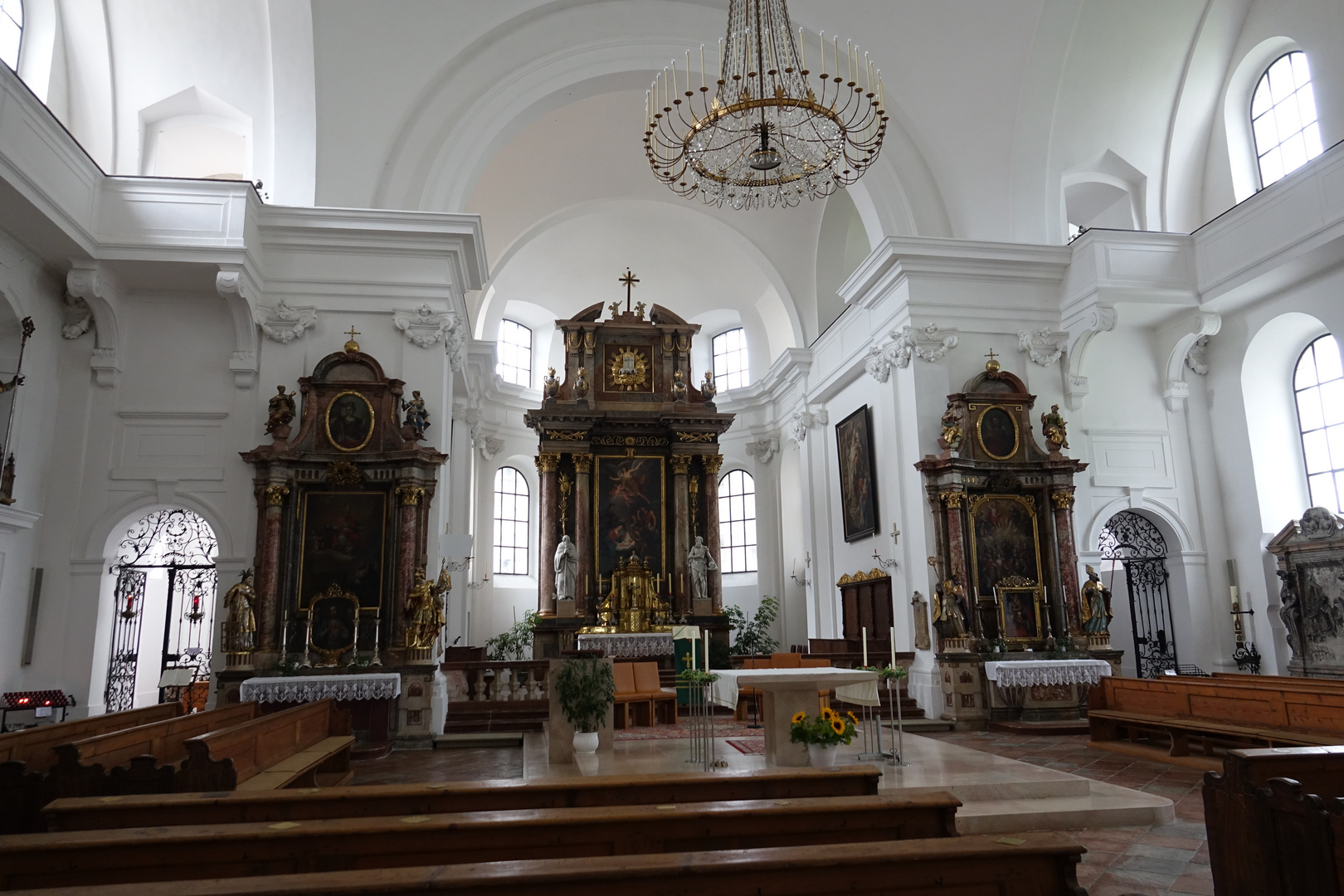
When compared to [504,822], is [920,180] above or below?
above

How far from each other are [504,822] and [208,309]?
10.3m

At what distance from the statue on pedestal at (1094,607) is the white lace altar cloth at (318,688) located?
8.65 meters

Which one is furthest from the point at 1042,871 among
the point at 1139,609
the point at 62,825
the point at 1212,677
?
the point at 1139,609

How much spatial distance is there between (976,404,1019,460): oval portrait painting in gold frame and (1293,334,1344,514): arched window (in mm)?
4216

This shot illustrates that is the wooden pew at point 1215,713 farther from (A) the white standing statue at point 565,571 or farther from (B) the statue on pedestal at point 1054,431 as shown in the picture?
(A) the white standing statue at point 565,571

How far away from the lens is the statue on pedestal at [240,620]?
34.2 ft

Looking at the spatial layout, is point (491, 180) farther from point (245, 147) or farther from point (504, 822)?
point (504, 822)

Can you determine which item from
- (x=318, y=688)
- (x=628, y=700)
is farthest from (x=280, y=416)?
(x=628, y=700)

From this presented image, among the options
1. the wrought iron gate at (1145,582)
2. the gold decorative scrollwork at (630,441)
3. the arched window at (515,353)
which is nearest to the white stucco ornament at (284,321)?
the gold decorative scrollwork at (630,441)

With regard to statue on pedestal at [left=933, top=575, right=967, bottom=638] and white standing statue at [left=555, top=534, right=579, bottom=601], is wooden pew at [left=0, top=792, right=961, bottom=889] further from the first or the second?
white standing statue at [left=555, top=534, right=579, bottom=601]

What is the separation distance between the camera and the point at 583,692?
8.39m

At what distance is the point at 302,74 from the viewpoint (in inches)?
489

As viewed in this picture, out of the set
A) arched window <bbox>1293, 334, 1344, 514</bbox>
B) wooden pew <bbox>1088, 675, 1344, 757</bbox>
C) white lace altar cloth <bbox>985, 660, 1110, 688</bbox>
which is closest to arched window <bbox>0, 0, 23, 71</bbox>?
white lace altar cloth <bbox>985, 660, 1110, 688</bbox>

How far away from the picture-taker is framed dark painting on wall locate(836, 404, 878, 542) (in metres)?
14.6
